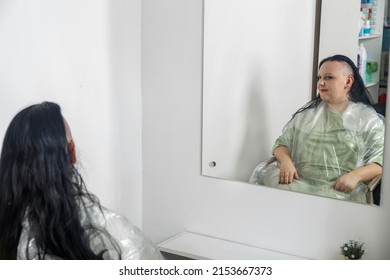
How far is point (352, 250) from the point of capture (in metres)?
2.11

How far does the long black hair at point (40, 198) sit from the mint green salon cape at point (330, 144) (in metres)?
0.82

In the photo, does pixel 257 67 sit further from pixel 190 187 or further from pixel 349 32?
pixel 190 187

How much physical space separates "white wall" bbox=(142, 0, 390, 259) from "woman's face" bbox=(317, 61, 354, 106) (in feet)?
1.06

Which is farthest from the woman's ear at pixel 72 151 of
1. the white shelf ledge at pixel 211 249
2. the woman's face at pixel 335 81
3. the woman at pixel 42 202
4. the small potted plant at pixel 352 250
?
the small potted plant at pixel 352 250

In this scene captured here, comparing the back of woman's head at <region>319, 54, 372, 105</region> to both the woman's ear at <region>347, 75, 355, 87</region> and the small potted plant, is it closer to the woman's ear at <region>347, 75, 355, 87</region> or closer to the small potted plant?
the woman's ear at <region>347, 75, 355, 87</region>

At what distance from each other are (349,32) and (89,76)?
76 cm

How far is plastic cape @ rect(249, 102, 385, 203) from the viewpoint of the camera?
2057 millimetres

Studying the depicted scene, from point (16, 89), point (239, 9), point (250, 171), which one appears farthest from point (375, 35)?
point (16, 89)

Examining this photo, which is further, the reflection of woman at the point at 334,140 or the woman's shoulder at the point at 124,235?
the reflection of woman at the point at 334,140

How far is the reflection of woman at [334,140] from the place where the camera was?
2.05 meters

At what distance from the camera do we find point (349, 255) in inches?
83.0

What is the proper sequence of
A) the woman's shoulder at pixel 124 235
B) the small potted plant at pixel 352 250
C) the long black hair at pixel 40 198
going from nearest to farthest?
1. the long black hair at pixel 40 198
2. the woman's shoulder at pixel 124 235
3. the small potted plant at pixel 352 250

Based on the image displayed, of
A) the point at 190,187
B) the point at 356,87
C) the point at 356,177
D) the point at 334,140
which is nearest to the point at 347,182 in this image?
the point at 356,177

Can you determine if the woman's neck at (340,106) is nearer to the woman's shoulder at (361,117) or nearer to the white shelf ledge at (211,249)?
the woman's shoulder at (361,117)
